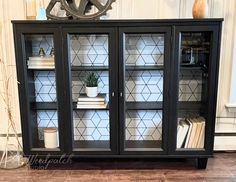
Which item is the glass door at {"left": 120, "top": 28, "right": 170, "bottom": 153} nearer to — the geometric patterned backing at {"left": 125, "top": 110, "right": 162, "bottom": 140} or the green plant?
the geometric patterned backing at {"left": 125, "top": 110, "right": 162, "bottom": 140}

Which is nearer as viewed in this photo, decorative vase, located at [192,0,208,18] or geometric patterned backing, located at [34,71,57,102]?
decorative vase, located at [192,0,208,18]

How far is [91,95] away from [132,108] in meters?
0.41

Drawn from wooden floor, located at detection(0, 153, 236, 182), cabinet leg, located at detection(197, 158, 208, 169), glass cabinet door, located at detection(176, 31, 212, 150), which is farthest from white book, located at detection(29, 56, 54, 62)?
cabinet leg, located at detection(197, 158, 208, 169)

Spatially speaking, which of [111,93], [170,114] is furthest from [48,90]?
[170,114]

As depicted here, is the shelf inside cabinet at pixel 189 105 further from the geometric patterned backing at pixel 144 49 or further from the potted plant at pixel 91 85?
the potted plant at pixel 91 85

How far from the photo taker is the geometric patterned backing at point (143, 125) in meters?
2.78

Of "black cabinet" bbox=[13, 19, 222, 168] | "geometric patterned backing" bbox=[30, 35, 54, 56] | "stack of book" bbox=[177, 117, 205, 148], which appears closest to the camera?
"black cabinet" bbox=[13, 19, 222, 168]

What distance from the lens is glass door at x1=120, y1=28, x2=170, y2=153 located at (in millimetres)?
2557

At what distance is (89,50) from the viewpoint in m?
2.78

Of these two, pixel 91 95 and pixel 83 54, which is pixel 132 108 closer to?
pixel 91 95

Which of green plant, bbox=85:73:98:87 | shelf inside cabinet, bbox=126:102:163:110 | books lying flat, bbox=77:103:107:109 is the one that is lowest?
A: shelf inside cabinet, bbox=126:102:163:110

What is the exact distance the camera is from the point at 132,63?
107 inches

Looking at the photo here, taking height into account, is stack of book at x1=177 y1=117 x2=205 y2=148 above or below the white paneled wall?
below

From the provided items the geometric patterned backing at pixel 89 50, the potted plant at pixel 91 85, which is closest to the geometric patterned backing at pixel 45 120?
the potted plant at pixel 91 85
